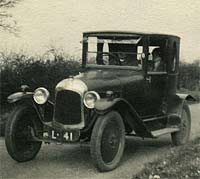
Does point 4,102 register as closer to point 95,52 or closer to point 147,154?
point 95,52

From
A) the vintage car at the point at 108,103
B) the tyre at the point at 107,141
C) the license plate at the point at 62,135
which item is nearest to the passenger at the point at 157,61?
the vintage car at the point at 108,103

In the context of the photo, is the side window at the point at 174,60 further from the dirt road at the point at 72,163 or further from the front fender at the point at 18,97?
the front fender at the point at 18,97

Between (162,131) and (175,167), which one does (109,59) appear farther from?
(175,167)

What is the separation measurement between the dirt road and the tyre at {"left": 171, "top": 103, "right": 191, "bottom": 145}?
0.63 ft

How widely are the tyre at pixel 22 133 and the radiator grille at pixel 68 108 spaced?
1.49 ft

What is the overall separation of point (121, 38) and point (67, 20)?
625cm

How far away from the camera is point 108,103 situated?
7.05m

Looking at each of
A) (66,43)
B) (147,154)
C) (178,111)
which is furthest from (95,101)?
(66,43)

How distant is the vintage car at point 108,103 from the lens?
7164 mm

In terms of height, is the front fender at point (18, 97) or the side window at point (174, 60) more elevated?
the side window at point (174, 60)

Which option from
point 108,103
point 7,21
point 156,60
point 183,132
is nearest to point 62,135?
point 108,103

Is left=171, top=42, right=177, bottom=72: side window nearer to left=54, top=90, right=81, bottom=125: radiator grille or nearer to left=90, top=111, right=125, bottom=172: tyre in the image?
left=90, top=111, right=125, bottom=172: tyre

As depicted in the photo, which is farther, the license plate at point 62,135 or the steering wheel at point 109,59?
the steering wheel at point 109,59

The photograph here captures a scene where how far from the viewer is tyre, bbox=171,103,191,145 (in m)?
9.23
